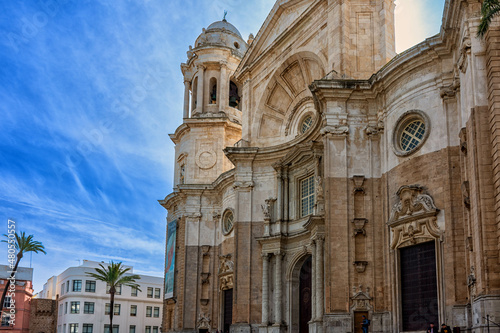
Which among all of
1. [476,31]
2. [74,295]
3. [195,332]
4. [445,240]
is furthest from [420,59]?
[74,295]

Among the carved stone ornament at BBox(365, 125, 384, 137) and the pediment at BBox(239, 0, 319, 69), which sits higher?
the pediment at BBox(239, 0, 319, 69)

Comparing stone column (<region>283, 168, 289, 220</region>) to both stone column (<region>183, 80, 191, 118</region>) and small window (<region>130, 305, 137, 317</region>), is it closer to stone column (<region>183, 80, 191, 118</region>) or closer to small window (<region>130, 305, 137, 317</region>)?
stone column (<region>183, 80, 191, 118</region>)

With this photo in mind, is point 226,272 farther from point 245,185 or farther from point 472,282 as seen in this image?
point 472,282

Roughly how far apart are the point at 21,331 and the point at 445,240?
6378cm

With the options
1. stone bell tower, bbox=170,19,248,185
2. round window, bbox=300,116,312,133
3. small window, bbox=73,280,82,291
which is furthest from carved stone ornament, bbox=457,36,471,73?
small window, bbox=73,280,82,291

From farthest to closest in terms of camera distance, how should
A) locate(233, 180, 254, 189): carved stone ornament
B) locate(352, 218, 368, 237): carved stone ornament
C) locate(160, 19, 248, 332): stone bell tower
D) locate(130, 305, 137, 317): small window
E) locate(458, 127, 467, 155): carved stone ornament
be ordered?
locate(130, 305, 137, 317): small window, locate(160, 19, 248, 332): stone bell tower, locate(233, 180, 254, 189): carved stone ornament, locate(352, 218, 368, 237): carved stone ornament, locate(458, 127, 467, 155): carved stone ornament

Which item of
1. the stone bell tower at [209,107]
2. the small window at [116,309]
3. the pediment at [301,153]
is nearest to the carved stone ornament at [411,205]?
the pediment at [301,153]

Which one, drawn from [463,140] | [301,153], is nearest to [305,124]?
[301,153]

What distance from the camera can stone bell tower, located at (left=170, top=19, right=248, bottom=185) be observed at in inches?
1866

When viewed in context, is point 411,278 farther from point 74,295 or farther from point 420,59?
point 74,295

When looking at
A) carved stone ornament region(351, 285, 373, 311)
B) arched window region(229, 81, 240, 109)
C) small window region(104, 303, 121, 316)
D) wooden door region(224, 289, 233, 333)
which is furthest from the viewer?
small window region(104, 303, 121, 316)

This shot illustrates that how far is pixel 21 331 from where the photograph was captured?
7419cm

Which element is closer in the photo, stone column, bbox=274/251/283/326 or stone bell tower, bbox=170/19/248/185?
stone column, bbox=274/251/283/326

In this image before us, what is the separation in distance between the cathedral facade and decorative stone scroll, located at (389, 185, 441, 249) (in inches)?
2.5
